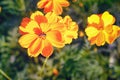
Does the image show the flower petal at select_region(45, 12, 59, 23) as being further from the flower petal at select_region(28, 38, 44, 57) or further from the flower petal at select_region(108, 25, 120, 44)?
the flower petal at select_region(108, 25, 120, 44)

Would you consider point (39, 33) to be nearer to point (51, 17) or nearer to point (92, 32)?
point (51, 17)

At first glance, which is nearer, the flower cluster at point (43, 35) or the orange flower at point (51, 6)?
the flower cluster at point (43, 35)

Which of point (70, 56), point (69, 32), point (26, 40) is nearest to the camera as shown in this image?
point (26, 40)

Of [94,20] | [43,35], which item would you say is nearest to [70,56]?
[94,20]

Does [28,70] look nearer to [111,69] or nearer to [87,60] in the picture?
[87,60]

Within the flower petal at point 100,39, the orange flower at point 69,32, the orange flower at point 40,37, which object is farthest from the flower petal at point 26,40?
the flower petal at point 100,39

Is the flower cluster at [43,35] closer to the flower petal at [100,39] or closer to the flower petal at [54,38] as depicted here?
the flower petal at [54,38]

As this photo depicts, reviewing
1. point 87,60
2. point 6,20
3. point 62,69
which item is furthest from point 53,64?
point 6,20

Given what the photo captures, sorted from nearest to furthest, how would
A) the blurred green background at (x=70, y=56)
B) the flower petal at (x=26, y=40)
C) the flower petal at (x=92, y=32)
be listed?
the flower petal at (x=26, y=40), the flower petal at (x=92, y=32), the blurred green background at (x=70, y=56)
